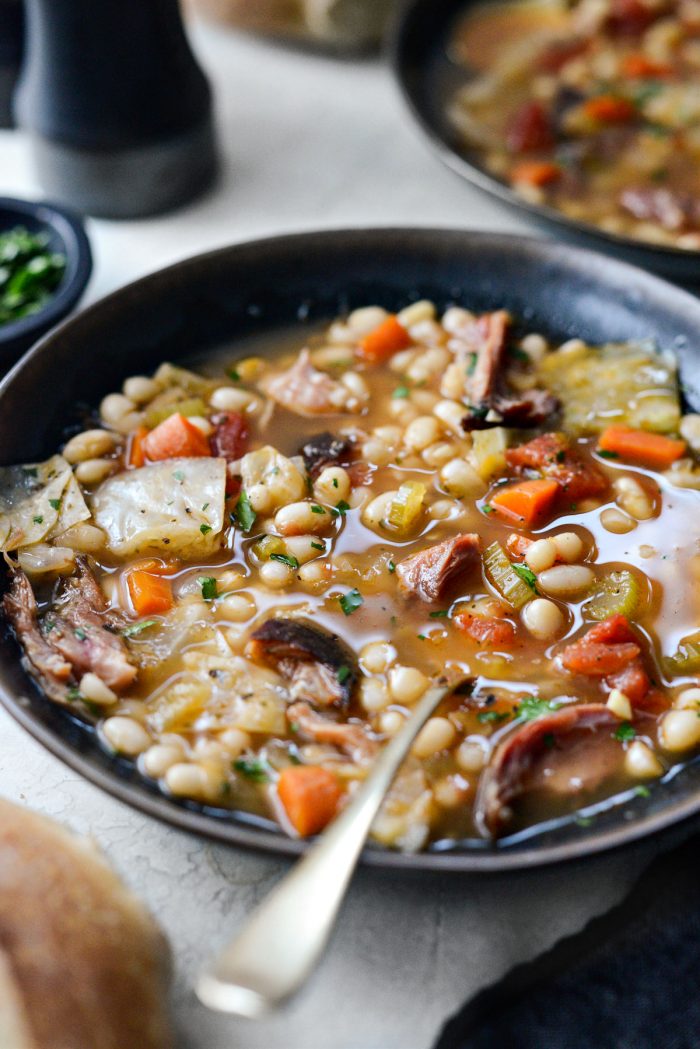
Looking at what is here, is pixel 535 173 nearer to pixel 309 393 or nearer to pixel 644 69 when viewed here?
pixel 644 69

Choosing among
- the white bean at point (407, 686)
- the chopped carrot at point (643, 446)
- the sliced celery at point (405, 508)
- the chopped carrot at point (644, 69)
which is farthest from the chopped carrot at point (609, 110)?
the white bean at point (407, 686)

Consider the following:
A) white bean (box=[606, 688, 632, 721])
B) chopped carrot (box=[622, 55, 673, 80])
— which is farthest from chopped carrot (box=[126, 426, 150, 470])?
chopped carrot (box=[622, 55, 673, 80])

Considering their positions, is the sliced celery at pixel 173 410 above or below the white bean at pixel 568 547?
below

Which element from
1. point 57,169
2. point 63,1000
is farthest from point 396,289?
point 63,1000

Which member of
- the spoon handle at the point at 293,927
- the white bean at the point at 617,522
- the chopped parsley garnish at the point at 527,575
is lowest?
the white bean at the point at 617,522

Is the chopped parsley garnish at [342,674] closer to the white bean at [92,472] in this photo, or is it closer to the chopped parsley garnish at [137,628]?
the chopped parsley garnish at [137,628]

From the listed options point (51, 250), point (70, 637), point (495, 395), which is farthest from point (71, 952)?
point (51, 250)
